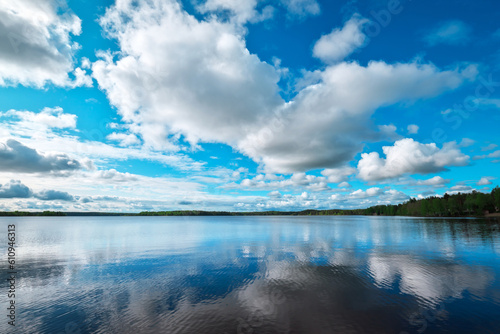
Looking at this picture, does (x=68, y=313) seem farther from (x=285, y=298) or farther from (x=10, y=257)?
(x=10, y=257)

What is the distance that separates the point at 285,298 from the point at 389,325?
25.5 feet

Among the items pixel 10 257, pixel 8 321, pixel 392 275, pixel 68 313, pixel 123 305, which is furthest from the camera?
pixel 10 257

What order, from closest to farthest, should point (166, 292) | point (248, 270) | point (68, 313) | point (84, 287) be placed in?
point (68, 313), point (166, 292), point (84, 287), point (248, 270)

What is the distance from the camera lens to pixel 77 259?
37.2m

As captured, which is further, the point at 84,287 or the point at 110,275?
the point at 110,275

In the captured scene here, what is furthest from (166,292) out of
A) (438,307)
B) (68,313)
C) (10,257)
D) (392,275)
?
(10,257)

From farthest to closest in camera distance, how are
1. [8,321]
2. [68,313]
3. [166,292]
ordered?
[166,292] → [68,313] → [8,321]

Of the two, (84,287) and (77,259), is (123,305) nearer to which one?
(84,287)

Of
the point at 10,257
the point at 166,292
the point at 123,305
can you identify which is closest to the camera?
the point at 123,305

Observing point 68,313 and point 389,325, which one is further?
point 68,313

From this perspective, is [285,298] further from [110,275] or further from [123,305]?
[110,275]

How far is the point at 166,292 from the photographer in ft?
71.9

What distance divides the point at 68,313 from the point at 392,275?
3138cm

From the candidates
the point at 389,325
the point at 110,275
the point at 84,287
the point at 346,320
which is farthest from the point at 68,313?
the point at 389,325
